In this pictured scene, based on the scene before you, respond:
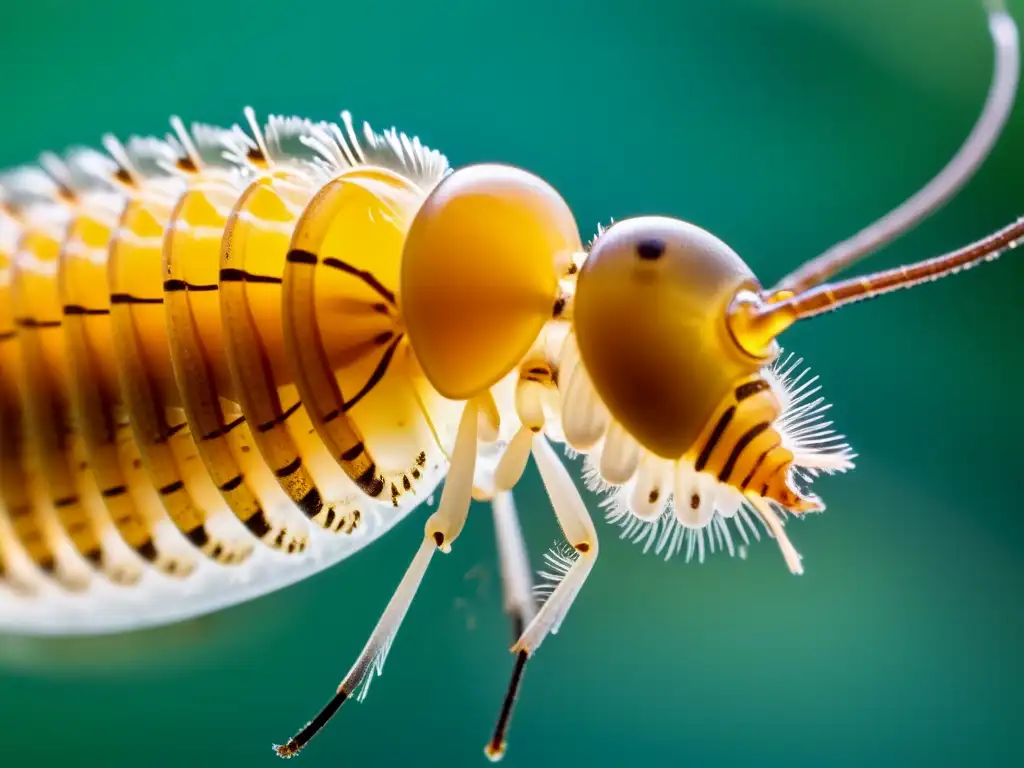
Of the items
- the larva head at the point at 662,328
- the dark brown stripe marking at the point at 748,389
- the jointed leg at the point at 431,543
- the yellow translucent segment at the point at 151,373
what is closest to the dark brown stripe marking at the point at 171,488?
the yellow translucent segment at the point at 151,373

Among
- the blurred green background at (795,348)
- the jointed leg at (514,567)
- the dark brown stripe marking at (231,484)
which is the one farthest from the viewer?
the blurred green background at (795,348)

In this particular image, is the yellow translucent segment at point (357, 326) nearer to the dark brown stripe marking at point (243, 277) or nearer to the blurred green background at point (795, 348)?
the dark brown stripe marking at point (243, 277)

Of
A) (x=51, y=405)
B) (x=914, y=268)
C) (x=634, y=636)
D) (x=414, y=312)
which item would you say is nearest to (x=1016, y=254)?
(x=634, y=636)

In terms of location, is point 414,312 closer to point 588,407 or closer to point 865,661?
point 588,407

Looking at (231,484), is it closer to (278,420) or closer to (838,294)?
(278,420)

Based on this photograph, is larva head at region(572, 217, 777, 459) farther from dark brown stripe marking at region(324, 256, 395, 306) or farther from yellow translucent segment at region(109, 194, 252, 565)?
yellow translucent segment at region(109, 194, 252, 565)

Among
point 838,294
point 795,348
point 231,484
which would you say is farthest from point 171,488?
point 795,348
